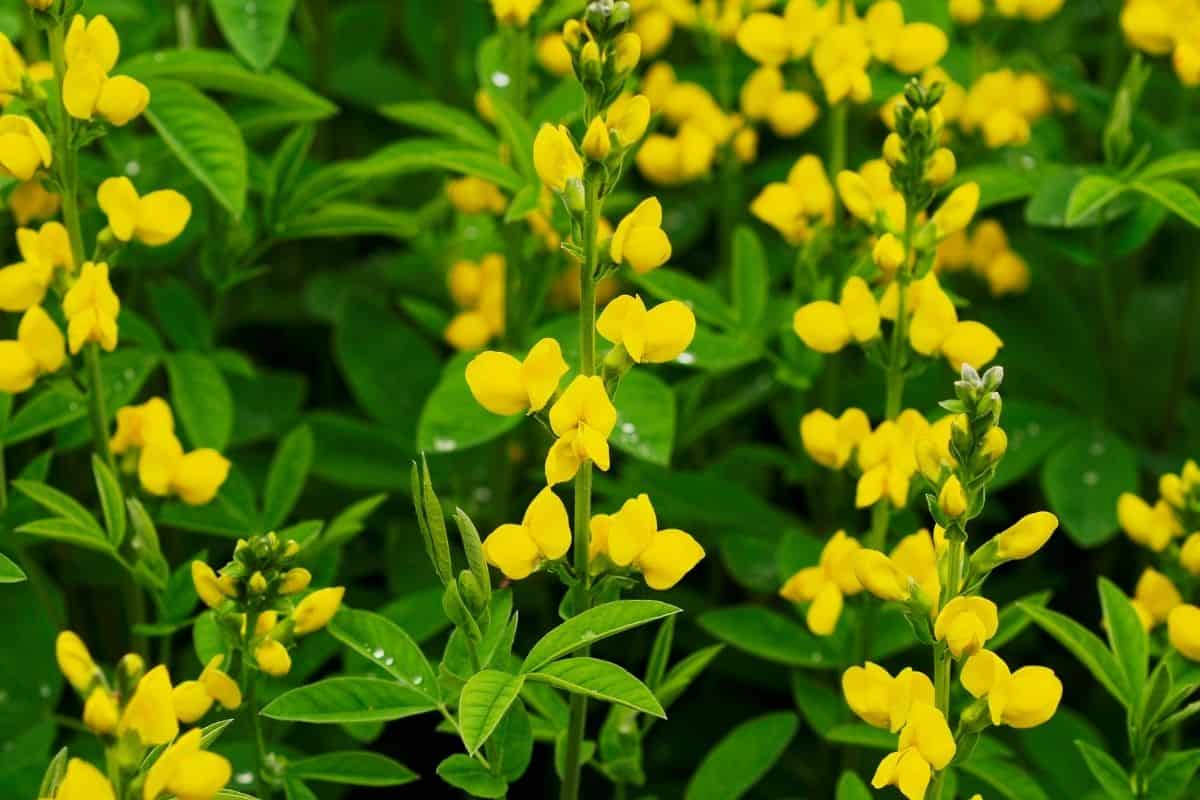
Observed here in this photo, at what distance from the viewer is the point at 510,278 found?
1653 mm

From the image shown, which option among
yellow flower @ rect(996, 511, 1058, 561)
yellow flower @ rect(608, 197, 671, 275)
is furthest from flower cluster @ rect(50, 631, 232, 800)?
yellow flower @ rect(996, 511, 1058, 561)

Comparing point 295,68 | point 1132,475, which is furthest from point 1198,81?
point 295,68

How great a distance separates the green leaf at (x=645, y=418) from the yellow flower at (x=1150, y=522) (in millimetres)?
390

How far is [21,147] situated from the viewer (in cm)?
118

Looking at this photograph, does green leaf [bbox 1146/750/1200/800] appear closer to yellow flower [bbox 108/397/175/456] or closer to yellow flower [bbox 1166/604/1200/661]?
yellow flower [bbox 1166/604/1200/661]

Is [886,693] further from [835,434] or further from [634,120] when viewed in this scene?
[634,120]

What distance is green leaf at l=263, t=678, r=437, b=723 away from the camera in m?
1.08

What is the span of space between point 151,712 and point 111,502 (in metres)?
0.39

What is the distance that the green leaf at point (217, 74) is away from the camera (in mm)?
1496

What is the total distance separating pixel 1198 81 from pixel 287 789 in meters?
1.14

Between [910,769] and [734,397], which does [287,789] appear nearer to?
[910,769]

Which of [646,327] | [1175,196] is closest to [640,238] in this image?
[646,327]

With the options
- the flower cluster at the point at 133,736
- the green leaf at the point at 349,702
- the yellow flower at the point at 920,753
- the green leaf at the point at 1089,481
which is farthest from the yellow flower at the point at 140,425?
the green leaf at the point at 1089,481

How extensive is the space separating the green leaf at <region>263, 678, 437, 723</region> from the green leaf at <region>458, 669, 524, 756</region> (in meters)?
0.08
